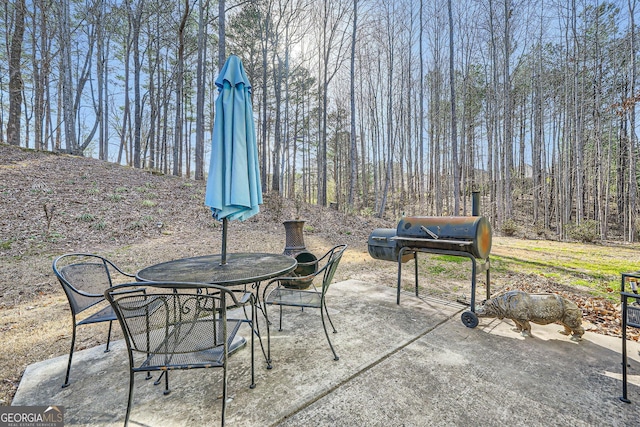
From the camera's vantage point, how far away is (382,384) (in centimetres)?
182

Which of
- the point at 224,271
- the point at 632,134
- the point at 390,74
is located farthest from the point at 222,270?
the point at 632,134

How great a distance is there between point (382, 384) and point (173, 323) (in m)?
1.39

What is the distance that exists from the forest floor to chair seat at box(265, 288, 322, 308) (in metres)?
1.76

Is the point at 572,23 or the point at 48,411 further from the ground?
the point at 572,23

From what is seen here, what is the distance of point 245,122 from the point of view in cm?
234

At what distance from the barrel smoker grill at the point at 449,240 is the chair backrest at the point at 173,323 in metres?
2.31

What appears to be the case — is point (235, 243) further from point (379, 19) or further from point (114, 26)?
point (114, 26)

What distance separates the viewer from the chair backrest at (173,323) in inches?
54.4

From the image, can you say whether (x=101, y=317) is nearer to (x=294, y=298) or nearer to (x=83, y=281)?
(x=83, y=281)

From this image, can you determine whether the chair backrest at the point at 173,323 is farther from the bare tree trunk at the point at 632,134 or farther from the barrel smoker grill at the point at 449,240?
the bare tree trunk at the point at 632,134

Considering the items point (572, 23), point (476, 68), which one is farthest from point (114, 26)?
point (572, 23)

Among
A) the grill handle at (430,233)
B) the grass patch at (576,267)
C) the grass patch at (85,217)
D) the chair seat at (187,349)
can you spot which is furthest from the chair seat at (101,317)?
the grass patch at (85,217)

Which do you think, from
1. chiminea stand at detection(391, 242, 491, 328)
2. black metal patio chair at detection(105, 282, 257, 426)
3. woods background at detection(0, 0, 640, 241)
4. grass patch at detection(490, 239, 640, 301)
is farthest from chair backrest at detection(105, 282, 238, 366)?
woods background at detection(0, 0, 640, 241)

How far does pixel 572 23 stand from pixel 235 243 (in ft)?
50.2
